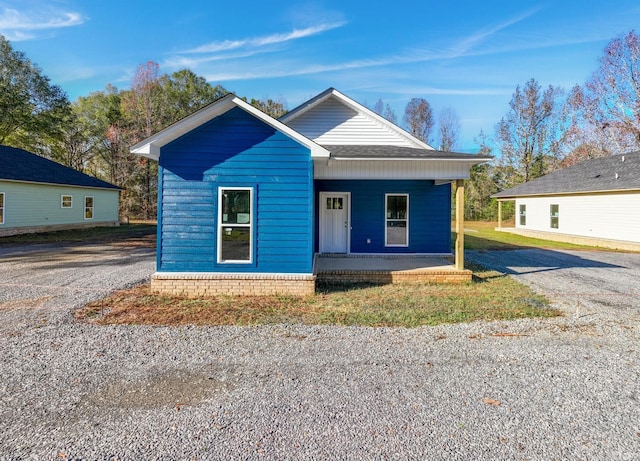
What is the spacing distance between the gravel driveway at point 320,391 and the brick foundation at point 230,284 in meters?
1.80

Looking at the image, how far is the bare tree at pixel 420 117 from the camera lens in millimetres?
38062

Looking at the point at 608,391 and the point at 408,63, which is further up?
the point at 408,63

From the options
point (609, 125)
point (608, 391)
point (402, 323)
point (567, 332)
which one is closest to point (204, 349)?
point (402, 323)

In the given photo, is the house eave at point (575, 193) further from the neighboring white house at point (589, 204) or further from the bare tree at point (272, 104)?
the bare tree at point (272, 104)

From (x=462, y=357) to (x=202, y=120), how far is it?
6.28 meters

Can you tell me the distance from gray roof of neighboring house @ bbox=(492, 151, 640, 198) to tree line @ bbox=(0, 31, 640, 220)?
31.3 feet

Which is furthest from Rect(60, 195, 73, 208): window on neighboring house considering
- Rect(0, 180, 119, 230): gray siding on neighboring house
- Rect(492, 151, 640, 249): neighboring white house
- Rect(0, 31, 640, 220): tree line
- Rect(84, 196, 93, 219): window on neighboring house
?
Rect(492, 151, 640, 249): neighboring white house

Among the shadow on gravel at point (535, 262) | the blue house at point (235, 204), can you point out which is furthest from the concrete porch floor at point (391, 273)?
the shadow on gravel at point (535, 262)

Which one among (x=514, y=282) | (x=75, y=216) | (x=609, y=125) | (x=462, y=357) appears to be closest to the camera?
(x=462, y=357)

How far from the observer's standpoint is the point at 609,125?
85.1 feet

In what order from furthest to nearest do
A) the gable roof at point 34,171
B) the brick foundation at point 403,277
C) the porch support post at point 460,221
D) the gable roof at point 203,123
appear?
the gable roof at point 34,171, the brick foundation at point 403,277, the porch support post at point 460,221, the gable roof at point 203,123

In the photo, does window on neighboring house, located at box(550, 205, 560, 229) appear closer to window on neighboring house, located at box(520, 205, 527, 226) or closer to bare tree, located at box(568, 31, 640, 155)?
window on neighboring house, located at box(520, 205, 527, 226)

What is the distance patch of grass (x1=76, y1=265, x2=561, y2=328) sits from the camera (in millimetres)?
5398

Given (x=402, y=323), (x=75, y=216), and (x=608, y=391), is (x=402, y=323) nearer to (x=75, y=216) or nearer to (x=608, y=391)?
(x=608, y=391)
